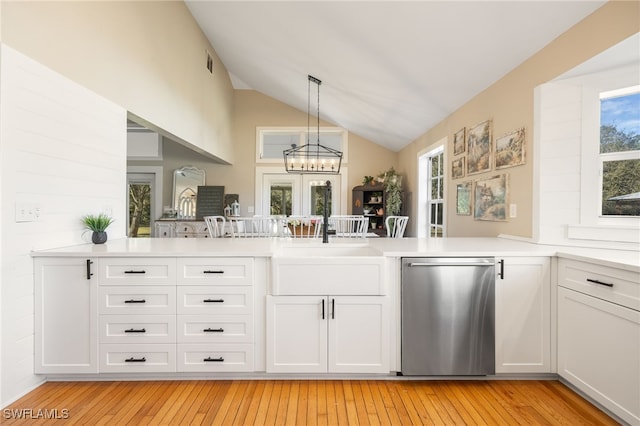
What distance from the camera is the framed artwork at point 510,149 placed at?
8.75 feet

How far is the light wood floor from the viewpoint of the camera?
5.68 ft

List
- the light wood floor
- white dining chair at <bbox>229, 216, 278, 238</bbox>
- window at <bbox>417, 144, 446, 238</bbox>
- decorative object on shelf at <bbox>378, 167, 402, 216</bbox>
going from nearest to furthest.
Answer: the light wood floor, white dining chair at <bbox>229, 216, 278, 238</bbox>, window at <bbox>417, 144, 446, 238</bbox>, decorative object on shelf at <bbox>378, 167, 402, 216</bbox>

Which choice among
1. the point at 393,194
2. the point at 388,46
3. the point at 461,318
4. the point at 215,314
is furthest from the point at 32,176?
the point at 393,194

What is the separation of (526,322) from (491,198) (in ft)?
4.41

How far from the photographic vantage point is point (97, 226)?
2453 millimetres

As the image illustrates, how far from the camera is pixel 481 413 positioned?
70.7 inches

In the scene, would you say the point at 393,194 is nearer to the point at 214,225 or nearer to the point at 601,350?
the point at 214,225

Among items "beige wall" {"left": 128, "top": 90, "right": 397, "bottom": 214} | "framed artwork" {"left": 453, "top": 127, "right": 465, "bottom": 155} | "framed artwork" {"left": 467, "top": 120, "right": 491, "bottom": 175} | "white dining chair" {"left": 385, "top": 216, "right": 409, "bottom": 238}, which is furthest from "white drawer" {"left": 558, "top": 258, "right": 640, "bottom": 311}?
"beige wall" {"left": 128, "top": 90, "right": 397, "bottom": 214}

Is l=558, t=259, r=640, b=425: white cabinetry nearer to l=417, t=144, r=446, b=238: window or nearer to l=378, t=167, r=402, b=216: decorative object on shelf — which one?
l=417, t=144, r=446, b=238: window

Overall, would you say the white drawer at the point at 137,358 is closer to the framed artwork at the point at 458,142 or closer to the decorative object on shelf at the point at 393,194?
the framed artwork at the point at 458,142

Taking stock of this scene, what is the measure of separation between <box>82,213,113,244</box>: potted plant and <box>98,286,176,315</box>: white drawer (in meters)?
0.57

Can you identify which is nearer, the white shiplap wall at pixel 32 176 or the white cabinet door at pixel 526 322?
the white shiplap wall at pixel 32 176

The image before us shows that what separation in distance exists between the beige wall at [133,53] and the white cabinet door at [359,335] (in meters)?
2.36

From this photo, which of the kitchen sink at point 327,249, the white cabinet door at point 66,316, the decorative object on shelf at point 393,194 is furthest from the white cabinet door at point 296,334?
the decorative object on shelf at point 393,194
